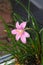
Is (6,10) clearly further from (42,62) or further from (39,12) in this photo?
(42,62)

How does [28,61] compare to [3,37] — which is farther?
[3,37]

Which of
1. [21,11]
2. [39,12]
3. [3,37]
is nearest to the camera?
[39,12]

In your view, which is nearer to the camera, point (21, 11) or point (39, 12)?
point (39, 12)

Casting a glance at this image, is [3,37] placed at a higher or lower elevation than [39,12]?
lower

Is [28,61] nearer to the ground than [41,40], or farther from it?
nearer to the ground

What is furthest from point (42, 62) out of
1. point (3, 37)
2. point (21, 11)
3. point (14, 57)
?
point (3, 37)

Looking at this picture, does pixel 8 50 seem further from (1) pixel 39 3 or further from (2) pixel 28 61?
(1) pixel 39 3

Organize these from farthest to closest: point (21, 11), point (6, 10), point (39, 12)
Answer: point (6, 10)
point (21, 11)
point (39, 12)

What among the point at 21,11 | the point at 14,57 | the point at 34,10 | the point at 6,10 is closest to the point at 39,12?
the point at 34,10

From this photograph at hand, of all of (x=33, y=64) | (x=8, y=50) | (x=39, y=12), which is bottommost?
(x=33, y=64)
